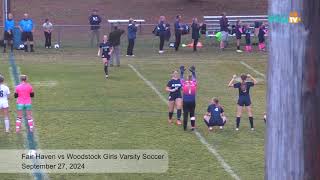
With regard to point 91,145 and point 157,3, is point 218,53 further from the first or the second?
point 91,145

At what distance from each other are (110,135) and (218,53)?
18502mm

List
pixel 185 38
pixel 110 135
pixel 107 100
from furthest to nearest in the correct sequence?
pixel 185 38, pixel 107 100, pixel 110 135

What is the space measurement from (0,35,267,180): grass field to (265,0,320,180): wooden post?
10836mm

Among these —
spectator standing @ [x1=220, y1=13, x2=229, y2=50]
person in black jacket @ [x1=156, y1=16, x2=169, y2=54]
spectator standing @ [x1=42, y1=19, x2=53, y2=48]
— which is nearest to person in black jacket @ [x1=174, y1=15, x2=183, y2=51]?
person in black jacket @ [x1=156, y1=16, x2=169, y2=54]

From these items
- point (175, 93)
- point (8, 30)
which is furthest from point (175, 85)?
point (8, 30)

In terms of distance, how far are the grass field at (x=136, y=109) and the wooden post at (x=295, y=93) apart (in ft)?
35.6

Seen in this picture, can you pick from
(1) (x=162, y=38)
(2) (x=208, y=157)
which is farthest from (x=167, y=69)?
(2) (x=208, y=157)

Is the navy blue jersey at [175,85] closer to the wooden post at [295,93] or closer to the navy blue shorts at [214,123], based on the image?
the navy blue shorts at [214,123]

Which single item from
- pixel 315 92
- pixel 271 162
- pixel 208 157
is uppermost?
Result: pixel 315 92

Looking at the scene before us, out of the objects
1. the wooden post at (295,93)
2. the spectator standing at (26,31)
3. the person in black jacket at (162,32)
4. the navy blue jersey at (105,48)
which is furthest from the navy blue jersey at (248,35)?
the wooden post at (295,93)

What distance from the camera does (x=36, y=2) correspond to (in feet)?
161

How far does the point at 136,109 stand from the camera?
2100cm

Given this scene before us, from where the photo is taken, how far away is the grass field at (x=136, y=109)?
14.8 metres

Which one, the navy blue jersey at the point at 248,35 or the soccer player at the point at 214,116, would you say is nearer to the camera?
the soccer player at the point at 214,116
